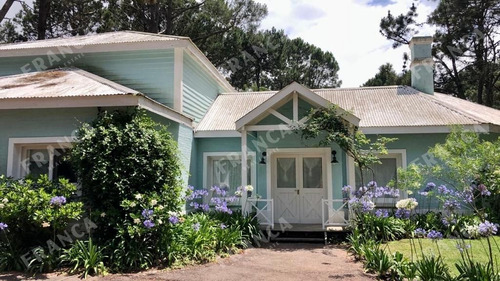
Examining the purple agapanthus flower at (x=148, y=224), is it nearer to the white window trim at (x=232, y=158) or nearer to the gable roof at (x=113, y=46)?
the white window trim at (x=232, y=158)

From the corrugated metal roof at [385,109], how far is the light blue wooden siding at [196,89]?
36 cm

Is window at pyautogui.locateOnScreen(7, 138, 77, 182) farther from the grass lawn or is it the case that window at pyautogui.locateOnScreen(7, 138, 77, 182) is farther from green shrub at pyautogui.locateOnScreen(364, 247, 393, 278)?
the grass lawn

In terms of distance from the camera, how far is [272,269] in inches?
272

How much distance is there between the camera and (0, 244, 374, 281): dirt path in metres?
6.27

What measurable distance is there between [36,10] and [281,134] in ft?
59.6

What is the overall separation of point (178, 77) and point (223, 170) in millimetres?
3404

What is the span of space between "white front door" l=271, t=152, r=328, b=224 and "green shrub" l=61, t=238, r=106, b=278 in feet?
19.2

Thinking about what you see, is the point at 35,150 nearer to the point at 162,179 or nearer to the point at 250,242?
the point at 162,179

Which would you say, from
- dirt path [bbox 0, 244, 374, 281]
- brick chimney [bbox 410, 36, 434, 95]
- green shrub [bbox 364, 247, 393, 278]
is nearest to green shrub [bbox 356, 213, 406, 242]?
dirt path [bbox 0, 244, 374, 281]

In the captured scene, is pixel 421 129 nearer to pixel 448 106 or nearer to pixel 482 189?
pixel 448 106

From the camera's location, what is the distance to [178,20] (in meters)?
22.1

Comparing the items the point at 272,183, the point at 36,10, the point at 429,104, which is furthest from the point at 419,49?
the point at 36,10

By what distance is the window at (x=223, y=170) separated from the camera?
11547mm

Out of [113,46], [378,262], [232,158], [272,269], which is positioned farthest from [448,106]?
[113,46]
